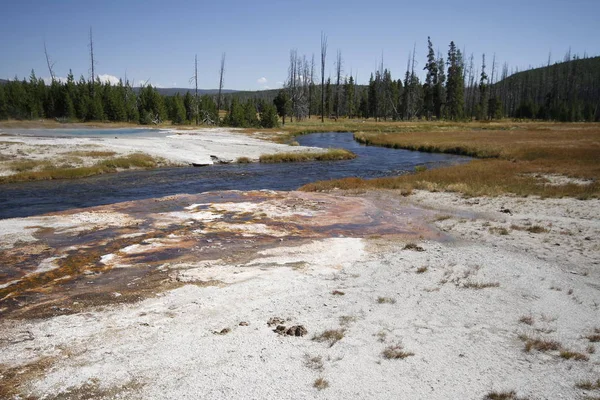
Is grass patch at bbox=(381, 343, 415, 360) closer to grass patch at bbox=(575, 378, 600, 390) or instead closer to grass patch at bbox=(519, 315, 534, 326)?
grass patch at bbox=(575, 378, 600, 390)

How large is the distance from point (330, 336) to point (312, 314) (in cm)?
88

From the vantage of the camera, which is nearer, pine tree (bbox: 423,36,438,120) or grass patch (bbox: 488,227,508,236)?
grass patch (bbox: 488,227,508,236)

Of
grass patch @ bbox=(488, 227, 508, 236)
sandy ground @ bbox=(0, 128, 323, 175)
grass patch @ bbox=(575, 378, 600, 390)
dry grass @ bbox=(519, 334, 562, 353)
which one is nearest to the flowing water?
sandy ground @ bbox=(0, 128, 323, 175)

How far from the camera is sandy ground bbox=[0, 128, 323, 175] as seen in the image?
3096cm

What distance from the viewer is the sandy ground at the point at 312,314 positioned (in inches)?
220

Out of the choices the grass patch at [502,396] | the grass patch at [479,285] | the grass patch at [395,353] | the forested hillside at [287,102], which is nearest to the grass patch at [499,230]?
the grass patch at [479,285]

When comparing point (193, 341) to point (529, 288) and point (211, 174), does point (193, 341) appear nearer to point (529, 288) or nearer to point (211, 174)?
point (529, 288)

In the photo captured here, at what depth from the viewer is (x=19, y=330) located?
267 inches

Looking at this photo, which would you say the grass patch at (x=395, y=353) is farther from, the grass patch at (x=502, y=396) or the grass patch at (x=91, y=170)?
the grass patch at (x=91, y=170)

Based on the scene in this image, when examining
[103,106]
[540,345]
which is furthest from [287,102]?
[540,345]

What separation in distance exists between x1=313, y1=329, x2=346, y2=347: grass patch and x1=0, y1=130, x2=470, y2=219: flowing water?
16.2 metres

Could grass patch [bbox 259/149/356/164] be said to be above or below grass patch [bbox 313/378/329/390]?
above

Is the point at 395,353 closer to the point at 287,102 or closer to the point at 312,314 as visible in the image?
the point at 312,314

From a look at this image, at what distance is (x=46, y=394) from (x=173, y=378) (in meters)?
1.52
